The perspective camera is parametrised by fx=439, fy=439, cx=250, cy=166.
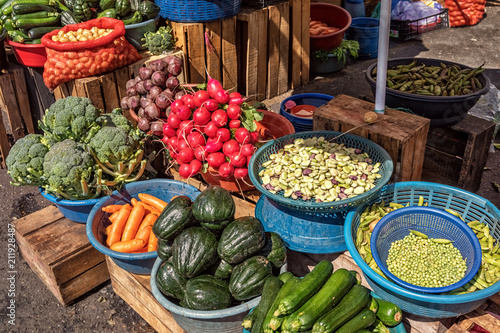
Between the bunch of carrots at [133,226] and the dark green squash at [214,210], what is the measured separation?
2.21 ft

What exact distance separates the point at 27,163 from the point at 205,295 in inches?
77.0

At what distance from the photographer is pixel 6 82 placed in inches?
188

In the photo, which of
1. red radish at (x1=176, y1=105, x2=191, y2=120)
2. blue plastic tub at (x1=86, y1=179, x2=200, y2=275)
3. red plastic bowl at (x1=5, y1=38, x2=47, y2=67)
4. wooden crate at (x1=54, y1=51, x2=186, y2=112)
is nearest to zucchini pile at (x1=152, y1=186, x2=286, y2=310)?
blue plastic tub at (x1=86, y1=179, x2=200, y2=275)

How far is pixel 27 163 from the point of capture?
11.2 feet

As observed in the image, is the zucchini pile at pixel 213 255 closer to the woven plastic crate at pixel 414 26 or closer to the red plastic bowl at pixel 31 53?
the red plastic bowl at pixel 31 53

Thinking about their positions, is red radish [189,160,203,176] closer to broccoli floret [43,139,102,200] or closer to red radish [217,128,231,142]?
red radish [217,128,231,142]

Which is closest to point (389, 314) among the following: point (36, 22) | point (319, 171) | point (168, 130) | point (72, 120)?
point (319, 171)

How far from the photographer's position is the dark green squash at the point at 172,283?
254 centimetres

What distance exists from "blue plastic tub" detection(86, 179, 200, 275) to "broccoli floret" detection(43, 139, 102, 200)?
0.19 metres

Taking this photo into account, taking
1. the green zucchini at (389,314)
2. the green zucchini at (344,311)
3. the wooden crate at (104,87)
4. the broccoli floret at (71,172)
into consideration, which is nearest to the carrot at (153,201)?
the broccoli floret at (71,172)

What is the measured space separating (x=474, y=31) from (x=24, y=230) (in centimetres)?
857

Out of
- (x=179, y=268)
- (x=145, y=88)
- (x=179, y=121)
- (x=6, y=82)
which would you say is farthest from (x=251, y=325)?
(x=6, y=82)

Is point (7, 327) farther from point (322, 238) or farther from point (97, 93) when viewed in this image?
point (322, 238)

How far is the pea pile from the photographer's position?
2.33m
